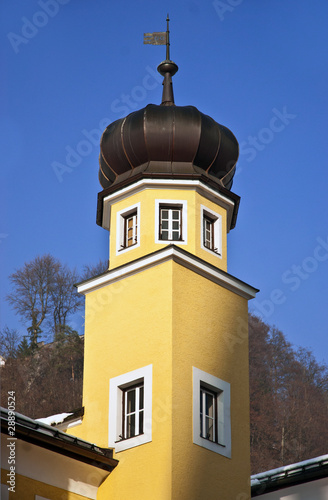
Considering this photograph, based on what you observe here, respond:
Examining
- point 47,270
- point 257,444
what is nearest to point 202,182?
Result: point 257,444

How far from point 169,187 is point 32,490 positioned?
6721mm

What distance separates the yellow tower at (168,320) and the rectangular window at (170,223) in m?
0.03

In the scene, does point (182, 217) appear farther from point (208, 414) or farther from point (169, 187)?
point (208, 414)

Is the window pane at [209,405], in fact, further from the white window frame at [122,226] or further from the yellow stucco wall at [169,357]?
the white window frame at [122,226]

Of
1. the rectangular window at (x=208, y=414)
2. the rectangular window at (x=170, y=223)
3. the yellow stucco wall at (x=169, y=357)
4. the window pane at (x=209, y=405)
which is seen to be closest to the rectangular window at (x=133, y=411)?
the yellow stucco wall at (x=169, y=357)

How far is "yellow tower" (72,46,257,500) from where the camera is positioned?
55.9 feet

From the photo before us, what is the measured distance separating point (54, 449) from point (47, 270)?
112 feet

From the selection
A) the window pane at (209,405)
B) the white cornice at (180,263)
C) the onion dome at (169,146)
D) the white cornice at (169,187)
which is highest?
the onion dome at (169,146)

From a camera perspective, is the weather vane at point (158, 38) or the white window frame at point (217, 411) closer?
the white window frame at point (217, 411)

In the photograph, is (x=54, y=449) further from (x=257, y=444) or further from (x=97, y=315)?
(x=257, y=444)

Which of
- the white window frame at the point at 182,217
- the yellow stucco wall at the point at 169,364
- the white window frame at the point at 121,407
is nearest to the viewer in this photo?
the yellow stucco wall at the point at 169,364

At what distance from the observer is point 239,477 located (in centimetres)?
1756

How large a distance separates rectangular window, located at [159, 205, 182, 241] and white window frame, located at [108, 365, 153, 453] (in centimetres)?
299

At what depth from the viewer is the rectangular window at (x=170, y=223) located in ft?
64.3
